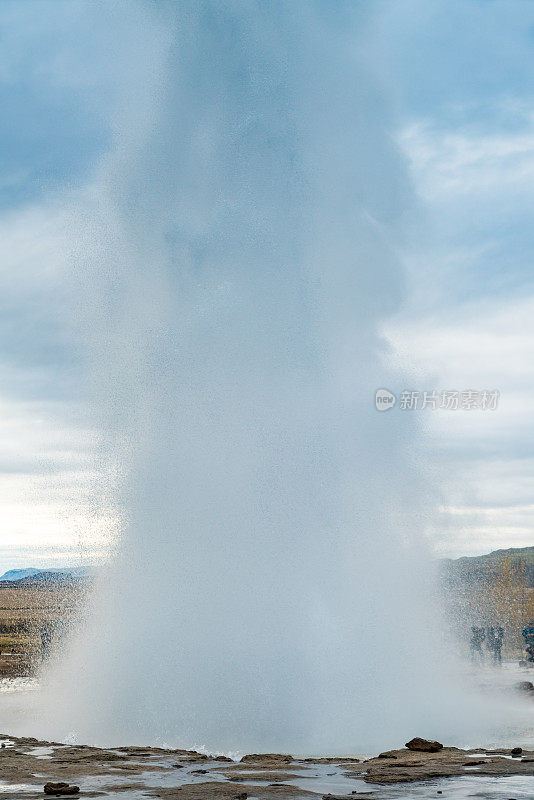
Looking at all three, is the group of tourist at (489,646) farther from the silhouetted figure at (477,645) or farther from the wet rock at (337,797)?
the wet rock at (337,797)

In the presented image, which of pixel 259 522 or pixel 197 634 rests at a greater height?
pixel 259 522

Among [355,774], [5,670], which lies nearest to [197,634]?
[355,774]

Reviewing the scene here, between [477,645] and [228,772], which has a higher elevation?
[477,645]

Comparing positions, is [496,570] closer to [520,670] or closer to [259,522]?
[520,670]

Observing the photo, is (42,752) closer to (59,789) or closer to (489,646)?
(59,789)

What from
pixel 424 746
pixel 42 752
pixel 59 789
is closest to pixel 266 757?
pixel 424 746

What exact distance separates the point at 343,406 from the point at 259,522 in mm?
5066

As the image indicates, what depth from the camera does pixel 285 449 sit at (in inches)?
983

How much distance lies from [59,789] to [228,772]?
10.3 ft

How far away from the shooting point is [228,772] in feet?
46.1

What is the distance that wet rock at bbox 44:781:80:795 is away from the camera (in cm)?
1201

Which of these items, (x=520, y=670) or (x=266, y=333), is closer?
(x=266, y=333)

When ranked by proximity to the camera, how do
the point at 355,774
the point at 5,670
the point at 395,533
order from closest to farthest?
the point at 355,774 → the point at 395,533 → the point at 5,670

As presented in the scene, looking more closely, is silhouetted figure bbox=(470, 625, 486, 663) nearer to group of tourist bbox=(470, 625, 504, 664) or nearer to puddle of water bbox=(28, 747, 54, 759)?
group of tourist bbox=(470, 625, 504, 664)
